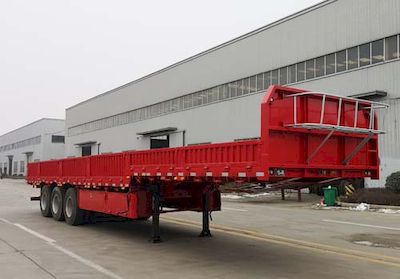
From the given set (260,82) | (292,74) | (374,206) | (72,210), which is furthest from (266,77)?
(72,210)

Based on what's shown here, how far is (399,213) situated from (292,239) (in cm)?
1063

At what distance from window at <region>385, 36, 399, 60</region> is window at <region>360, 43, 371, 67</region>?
1230 mm

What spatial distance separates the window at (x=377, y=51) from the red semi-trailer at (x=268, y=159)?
19.7m

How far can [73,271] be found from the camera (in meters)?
7.73

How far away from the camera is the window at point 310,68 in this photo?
1273 inches

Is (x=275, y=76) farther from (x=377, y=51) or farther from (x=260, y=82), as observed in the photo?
(x=377, y=51)

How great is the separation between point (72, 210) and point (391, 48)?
20.9 m

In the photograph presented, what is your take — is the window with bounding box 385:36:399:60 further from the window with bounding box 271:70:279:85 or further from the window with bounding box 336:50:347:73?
the window with bounding box 271:70:279:85

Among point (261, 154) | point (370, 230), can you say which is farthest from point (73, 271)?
point (370, 230)

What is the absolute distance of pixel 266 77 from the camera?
36500 mm

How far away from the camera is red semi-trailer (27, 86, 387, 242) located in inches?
289

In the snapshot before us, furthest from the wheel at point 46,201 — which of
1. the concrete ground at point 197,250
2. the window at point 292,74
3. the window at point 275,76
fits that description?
the window at point 275,76

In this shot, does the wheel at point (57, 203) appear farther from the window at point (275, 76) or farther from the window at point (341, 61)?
the window at point (275, 76)

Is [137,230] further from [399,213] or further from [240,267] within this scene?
[399,213]
